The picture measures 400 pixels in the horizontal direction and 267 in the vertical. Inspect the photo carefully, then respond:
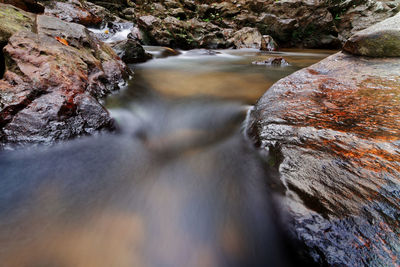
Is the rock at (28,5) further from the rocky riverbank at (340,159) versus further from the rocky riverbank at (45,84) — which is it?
the rocky riverbank at (340,159)

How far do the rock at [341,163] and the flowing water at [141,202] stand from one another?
0.73 feet

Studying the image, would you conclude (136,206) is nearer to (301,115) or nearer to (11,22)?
(301,115)

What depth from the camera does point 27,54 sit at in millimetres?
2406

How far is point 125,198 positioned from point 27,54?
8.34 feet

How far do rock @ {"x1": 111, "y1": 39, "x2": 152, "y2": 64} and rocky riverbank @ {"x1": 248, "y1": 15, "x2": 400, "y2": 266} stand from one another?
17.0ft

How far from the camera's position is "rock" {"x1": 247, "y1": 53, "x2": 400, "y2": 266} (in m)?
0.87

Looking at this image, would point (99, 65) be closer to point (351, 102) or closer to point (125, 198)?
point (125, 198)

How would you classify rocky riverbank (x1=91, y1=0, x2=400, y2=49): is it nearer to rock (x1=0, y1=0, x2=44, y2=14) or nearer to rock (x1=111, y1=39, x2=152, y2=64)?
rock (x1=111, y1=39, x2=152, y2=64)

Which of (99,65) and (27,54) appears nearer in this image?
(27,54)

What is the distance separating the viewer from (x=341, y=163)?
3.88 feet

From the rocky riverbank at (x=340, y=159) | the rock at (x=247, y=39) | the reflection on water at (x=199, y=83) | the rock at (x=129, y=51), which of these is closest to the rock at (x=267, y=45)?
the rock at (x=247, y=39)

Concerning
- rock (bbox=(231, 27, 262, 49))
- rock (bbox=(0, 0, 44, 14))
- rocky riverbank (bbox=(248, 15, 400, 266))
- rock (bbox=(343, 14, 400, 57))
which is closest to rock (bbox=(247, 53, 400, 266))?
rocky riverbank (bbox=(248, 15, 400, 266))

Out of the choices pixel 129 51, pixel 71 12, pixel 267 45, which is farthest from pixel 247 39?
pixel 71 12

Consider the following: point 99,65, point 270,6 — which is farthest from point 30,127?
point 270,6
